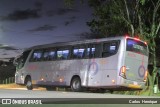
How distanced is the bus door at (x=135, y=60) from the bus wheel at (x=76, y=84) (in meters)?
2.90

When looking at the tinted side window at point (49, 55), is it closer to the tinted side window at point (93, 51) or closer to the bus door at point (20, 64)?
the bus door at point (20, 64)

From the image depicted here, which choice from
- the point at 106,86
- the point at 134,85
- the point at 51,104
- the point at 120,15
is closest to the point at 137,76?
the point at 134,85

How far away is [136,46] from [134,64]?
1.09 metres

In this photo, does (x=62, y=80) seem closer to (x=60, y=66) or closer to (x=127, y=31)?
(x=60, y=66)

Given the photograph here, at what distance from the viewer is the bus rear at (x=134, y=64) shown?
21969 mm

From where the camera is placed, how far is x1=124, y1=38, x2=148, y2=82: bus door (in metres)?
22.0

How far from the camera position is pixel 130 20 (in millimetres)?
30453

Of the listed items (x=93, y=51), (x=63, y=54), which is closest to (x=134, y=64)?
(x=93, y=51)

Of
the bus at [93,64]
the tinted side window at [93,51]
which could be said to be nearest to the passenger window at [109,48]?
the bus at [93,64]

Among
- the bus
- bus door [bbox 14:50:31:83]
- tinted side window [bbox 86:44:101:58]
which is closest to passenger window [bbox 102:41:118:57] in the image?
the bus

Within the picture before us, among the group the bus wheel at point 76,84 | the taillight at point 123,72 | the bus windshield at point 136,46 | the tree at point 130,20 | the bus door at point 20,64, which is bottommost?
the bus wheel at point 76,84

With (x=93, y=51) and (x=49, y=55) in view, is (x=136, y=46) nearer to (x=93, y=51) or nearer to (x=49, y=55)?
(x=93, y=51)

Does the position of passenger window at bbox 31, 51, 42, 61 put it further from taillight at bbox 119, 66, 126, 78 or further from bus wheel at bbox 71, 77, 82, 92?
taillight at bbox 119, 66, 126, 78

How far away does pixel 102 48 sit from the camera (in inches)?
861
